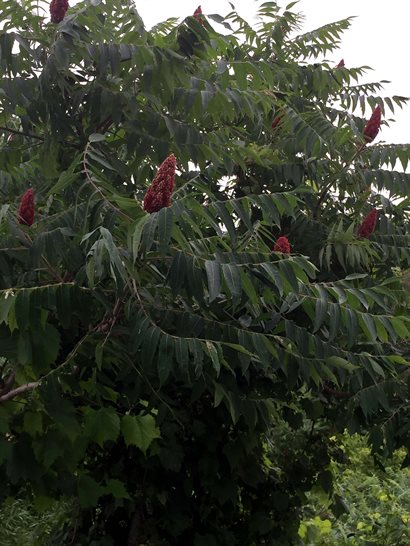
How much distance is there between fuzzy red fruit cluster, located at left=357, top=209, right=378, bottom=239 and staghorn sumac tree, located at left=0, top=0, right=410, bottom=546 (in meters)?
0.11

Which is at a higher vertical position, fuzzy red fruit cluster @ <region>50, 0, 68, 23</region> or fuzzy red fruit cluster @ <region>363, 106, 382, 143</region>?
fuzzy red fruit cluster @ <region>50, 0, 68, 23</region>

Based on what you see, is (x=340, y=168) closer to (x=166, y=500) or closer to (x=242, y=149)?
(x=242, y=149)

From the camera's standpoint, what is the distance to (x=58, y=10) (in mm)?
2697

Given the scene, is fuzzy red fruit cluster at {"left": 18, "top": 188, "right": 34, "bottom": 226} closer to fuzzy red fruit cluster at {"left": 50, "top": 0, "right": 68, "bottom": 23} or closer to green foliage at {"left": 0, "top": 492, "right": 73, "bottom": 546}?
fuzzy red fruit cluster at {"left": 50, "top": 0, "right": 68, "bottom": 23}

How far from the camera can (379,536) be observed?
5.23 metres

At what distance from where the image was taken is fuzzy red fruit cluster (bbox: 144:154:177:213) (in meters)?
2.05

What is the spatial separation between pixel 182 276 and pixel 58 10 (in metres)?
1.23

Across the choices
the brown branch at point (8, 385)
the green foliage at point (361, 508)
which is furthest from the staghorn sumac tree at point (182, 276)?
the green foliage at point (361, 508)

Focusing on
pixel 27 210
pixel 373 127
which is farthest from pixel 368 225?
pixel 27 210

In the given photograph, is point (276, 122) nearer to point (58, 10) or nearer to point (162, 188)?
point (58, 10)

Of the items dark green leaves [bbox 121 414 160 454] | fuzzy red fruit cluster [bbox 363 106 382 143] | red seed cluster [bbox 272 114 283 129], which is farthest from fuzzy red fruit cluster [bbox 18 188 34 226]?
fuzzy red fruit cluster [bbox 363 106 382 143]

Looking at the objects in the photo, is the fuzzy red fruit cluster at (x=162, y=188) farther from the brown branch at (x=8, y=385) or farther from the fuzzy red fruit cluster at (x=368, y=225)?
the fuzzy red fruit cluster at (x=368, y=225)

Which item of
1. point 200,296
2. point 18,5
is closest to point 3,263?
point 200,296

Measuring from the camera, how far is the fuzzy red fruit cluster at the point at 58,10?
2687 millimetres
